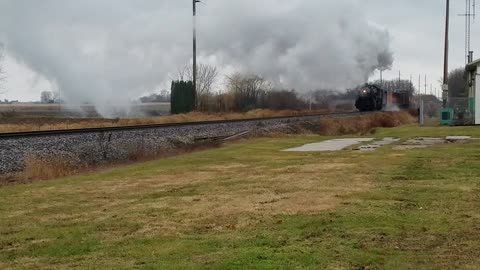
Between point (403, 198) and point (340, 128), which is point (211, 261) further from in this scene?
point (340, 128)

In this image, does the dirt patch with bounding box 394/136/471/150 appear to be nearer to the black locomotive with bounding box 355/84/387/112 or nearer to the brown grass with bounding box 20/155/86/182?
the brown grass with bounding box 20/155/86/182

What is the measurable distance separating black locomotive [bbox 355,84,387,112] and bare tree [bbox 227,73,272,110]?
458 inches

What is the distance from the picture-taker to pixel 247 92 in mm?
68750

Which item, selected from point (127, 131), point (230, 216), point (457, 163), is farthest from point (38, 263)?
point (127, 131)

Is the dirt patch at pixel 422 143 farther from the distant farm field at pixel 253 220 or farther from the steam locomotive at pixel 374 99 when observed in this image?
the steam locomotive at pixel 374 99

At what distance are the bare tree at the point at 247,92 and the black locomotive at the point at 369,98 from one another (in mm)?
11633

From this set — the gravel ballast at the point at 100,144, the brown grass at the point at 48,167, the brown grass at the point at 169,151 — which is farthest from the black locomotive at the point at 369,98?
the brown grass at the point at 48,167

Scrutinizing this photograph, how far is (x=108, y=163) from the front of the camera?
20078 mm

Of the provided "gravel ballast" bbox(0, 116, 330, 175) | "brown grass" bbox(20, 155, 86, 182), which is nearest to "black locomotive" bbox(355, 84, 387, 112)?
"gravel ballast" bbox(0, 116, 330, 175)

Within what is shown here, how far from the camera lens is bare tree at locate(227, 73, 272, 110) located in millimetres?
64688

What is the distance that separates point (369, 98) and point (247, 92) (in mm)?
18617

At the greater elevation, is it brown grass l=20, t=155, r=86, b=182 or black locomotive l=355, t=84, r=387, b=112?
black locomotive l=355, t=84, r=387, b=112

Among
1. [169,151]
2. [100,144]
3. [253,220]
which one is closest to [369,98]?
Result: [169,151]

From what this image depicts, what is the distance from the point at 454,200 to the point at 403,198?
31.2 inches
